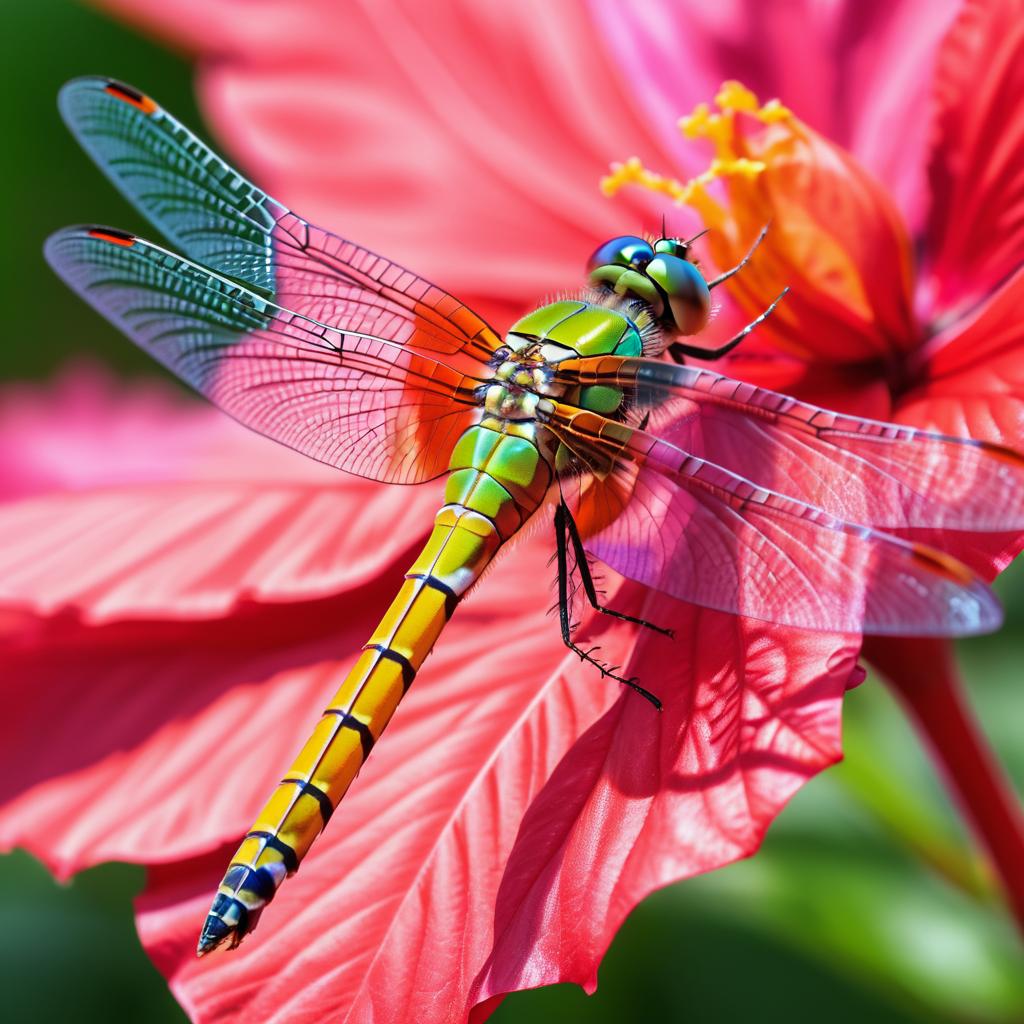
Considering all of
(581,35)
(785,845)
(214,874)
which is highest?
(581,35)

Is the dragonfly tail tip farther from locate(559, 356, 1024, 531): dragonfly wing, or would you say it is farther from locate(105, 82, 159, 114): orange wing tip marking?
locate(105, 82, 159, 114): orange wing tip marking

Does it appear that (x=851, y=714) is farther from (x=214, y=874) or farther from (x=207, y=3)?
(x=207, y=3)

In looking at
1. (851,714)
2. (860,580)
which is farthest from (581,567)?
(851,714)

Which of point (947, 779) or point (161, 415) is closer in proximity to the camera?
point (947, 779)

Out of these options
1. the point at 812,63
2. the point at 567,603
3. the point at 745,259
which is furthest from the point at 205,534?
the point at 812,63

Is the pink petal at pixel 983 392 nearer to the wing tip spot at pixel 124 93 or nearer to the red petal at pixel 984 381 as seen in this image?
the red petal at pixel 984 381

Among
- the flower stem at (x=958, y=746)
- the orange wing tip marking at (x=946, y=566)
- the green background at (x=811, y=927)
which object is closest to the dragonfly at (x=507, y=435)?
the orange wing tip marking at (x=946, y=566)

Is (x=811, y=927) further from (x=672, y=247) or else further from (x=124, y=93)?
(x=124, y=93)
